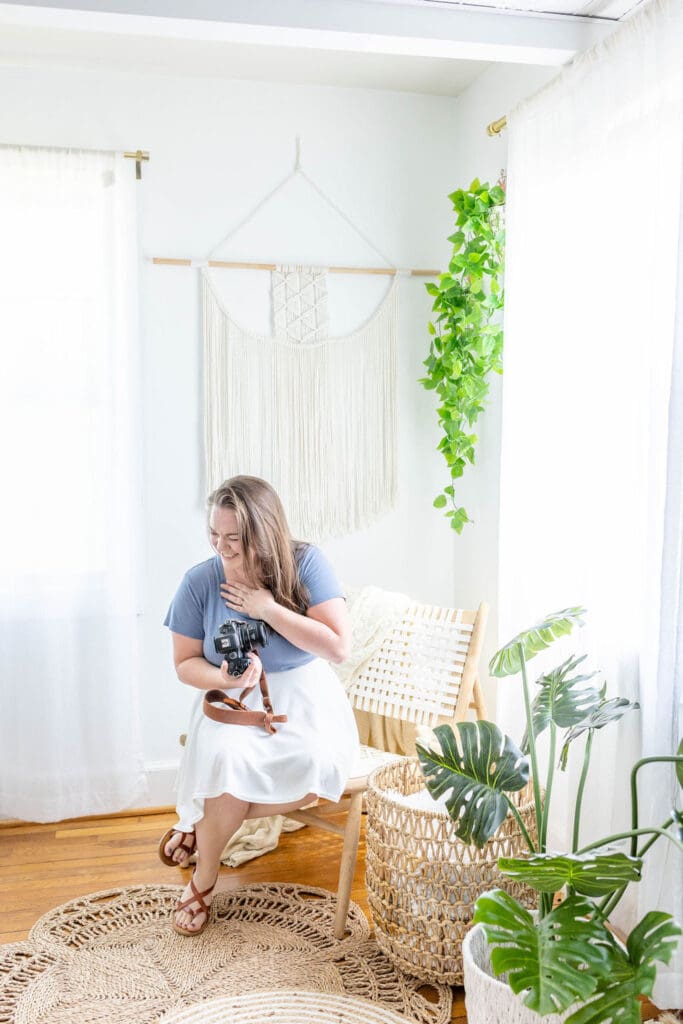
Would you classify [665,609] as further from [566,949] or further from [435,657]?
[435,657]

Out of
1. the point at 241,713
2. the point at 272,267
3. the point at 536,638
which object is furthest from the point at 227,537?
the point at 272,267

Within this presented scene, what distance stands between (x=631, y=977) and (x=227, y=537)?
55.1 inches

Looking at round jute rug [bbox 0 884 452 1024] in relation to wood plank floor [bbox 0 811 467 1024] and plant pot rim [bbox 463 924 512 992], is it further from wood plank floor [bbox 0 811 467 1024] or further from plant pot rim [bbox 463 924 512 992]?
plant pot rim [bbox 463 924 512 992]

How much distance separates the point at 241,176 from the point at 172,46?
466 millimetres

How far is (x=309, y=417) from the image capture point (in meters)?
3.35

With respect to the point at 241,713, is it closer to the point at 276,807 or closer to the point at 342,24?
the point at 276,807

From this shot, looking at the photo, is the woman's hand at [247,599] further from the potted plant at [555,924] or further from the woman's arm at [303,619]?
the potted plant at [555,924]

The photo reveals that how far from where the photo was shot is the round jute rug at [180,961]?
2096 mm

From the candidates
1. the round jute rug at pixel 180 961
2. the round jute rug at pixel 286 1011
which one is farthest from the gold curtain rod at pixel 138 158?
the round jute rug at pixel 286 1011

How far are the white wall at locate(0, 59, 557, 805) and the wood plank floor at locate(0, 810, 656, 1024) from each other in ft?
1.03

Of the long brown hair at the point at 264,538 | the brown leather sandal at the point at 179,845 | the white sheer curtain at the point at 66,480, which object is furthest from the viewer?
the white sheer curtain at the point at 66,480

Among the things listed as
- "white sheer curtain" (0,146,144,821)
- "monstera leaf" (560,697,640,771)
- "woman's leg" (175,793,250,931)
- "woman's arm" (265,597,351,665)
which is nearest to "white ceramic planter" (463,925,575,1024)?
"monstera leaf" (560,697,640,771)

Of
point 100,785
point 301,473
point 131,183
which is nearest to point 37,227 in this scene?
point 131,183

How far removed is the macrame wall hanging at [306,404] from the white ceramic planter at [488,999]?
5.88ft
